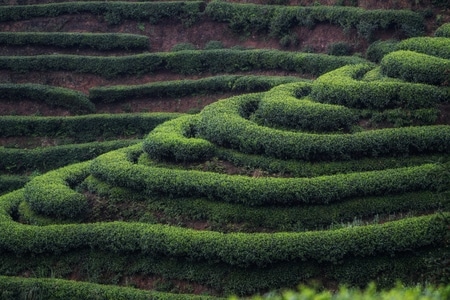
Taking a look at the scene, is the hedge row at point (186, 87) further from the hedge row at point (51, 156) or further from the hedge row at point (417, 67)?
the hedge row at point (417, 67)

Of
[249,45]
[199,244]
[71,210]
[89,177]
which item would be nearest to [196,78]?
[249,45]

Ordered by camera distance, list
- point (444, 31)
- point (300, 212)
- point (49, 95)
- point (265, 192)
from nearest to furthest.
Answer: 1. point (300, 212)
2. point (265, 192)
3. point (444, 31)
4. point (49, 95)

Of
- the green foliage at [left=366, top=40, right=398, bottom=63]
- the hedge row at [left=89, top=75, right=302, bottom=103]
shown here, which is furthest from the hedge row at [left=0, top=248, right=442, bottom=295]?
the green foliage at [left=366, top=40, right=398, bottom=63]

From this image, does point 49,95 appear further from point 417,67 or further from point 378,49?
point 417,67

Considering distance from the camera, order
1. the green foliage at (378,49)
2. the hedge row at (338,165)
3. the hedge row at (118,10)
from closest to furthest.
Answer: the hedge row at (338,165), the green foliage at (378,49), the hedge row at (118,10)

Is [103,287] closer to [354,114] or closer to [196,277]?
[196,277]

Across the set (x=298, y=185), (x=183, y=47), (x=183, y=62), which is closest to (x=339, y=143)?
(x=298, y=185)

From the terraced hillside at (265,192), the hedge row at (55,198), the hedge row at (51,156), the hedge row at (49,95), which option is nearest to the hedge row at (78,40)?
the hedge row at (49,95)
